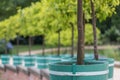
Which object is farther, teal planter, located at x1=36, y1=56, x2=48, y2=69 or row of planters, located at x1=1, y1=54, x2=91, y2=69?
teal planter, located at x1=36, y1=56, x2=48, y2=69

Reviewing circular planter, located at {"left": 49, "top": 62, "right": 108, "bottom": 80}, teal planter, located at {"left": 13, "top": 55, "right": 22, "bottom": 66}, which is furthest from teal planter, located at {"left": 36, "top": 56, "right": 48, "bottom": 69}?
circular planter, located at {"left": 49, "top": 62, "right": 108, "bottom": 80}

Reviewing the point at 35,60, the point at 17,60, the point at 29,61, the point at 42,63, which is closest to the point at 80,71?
the point at 42,63

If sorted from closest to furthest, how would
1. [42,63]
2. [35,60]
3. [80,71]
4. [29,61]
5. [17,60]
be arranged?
[80,71], [42,63], [35,60], [29,61], [17,60]

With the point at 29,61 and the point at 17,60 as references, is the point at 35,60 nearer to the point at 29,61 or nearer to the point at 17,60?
the point at 29,61

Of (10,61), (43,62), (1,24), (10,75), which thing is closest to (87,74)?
(43,62)

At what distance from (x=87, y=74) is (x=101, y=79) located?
35 centimetres

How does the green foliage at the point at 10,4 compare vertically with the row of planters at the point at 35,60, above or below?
above

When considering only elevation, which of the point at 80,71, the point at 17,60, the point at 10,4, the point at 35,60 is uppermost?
the point at 10,4

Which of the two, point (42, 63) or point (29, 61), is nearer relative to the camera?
point (42, 63)

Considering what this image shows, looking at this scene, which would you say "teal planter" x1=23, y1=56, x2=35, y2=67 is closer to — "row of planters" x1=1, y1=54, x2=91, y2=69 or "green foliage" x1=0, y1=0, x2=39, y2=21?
"row of planters" x1=1, y1=54, x2=91, y2=69

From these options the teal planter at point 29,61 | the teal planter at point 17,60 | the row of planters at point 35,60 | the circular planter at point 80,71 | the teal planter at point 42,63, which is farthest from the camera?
the teal planter at point 17,60

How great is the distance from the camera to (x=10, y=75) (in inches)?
991

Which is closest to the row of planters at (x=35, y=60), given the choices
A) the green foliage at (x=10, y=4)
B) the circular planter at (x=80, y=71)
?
the green foliage at (x=10, y=4)

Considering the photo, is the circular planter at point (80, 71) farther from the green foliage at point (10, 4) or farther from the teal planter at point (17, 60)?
the teal planter at point (17, 60)
